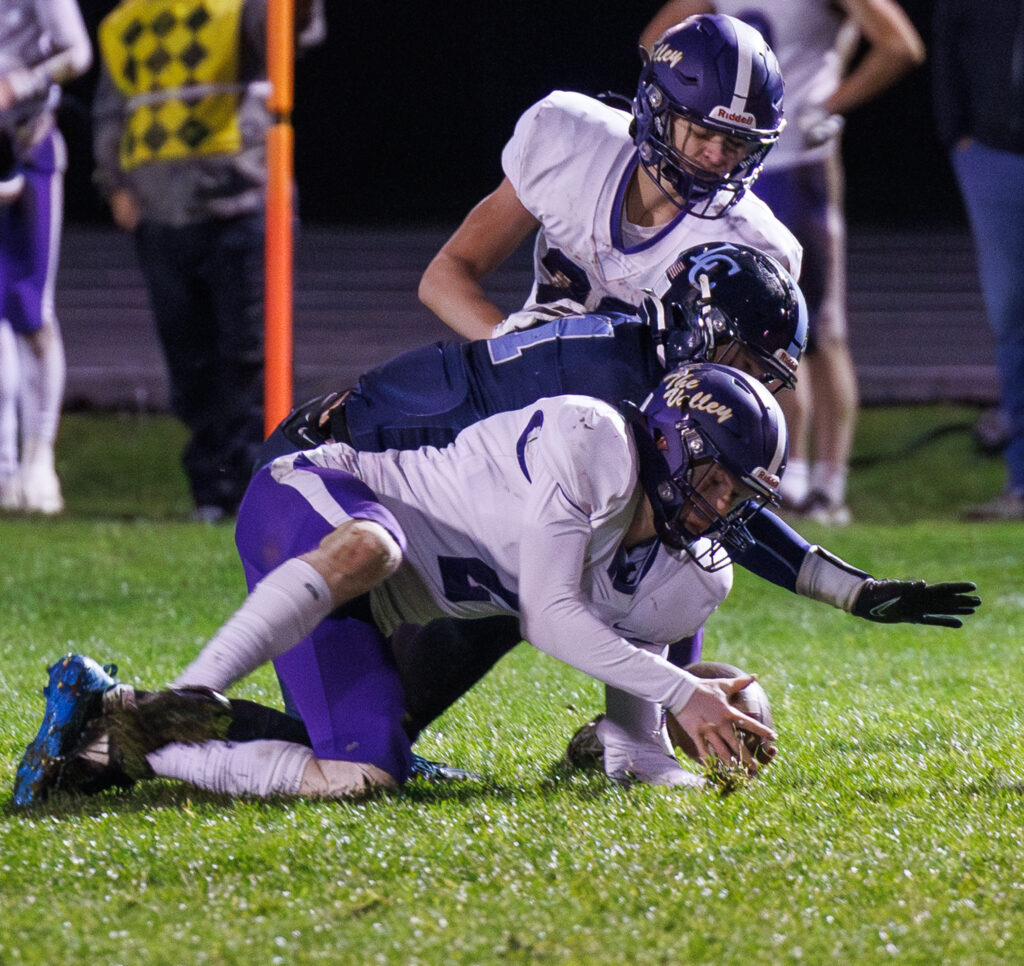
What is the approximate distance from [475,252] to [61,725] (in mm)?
1413

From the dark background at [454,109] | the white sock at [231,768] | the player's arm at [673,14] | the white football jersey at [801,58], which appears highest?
the player's arm at [673,14]

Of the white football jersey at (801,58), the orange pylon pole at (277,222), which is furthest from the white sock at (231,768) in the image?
the white football jersey at (801,58)

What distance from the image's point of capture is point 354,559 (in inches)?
113

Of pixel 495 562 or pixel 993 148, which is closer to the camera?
pixel 495 562

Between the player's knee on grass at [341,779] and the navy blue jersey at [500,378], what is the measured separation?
0.60m

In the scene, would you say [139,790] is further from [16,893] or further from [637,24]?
[637,24]

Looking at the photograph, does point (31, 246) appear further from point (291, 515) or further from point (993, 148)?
point (291, 515)

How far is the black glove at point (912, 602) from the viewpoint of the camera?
319 centimetres

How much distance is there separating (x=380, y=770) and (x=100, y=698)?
1.63ft

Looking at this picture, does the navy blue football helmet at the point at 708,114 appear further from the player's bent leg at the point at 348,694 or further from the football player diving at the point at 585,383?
the player's bent leg at the point at 348,694

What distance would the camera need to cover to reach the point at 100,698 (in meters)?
2.90

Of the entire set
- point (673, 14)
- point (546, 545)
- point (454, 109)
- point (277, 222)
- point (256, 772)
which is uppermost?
point (673, 14)

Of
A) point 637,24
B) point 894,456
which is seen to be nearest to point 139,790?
point 894,456

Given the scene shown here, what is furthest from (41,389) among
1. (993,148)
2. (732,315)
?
(732,315)
